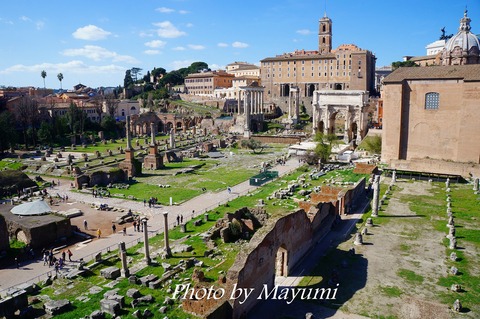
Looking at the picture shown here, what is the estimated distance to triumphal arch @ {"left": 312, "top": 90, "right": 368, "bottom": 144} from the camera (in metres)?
58.4

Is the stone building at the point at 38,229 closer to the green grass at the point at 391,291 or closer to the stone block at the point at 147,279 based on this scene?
the stone block at the point at 147,279

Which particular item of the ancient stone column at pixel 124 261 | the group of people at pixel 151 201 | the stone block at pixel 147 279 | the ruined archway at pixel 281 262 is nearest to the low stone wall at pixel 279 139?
the group of people at pixel 151 201

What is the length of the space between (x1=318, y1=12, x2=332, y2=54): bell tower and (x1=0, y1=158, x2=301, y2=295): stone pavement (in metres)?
61.6

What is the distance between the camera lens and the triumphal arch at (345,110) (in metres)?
58.4

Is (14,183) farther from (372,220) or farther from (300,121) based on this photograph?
(300,121)

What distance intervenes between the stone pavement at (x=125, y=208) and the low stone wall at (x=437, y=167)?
440 inches

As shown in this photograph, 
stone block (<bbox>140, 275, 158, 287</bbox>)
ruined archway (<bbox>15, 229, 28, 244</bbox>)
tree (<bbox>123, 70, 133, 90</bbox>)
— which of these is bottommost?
stone block (<bbox>140, 275, 158, 287</bbox>)

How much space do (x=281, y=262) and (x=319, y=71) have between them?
7546 cm

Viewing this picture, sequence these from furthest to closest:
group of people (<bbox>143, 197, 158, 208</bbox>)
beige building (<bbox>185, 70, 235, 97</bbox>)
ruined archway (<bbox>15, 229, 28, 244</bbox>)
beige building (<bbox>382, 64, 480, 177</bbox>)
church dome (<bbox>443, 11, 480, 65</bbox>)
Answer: beige building (<bbox>185, 70, 235, 97</bbox>)
church dome (<bbox>443, 11, 480, 65</bbox>)
beige building (<bbox>382, 64, 480, 177</bbox>)
group of people (<bbox>143, 197, 158, 208</bbox>)
ruined archway (<bbox>15, 229, 28, 244</bbox>)

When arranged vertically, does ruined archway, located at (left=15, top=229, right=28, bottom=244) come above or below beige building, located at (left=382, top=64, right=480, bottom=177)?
below

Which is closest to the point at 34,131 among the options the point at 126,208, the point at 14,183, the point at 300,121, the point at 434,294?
the point at 14,183

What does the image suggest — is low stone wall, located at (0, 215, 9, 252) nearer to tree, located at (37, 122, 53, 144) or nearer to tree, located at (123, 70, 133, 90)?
tree, located at (37, 122, 53, 144)

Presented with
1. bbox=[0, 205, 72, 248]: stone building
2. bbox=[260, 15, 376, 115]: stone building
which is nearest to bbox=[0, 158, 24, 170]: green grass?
bbox=[0, 205, 72, 248]: stone building

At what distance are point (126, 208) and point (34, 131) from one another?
135 ft
